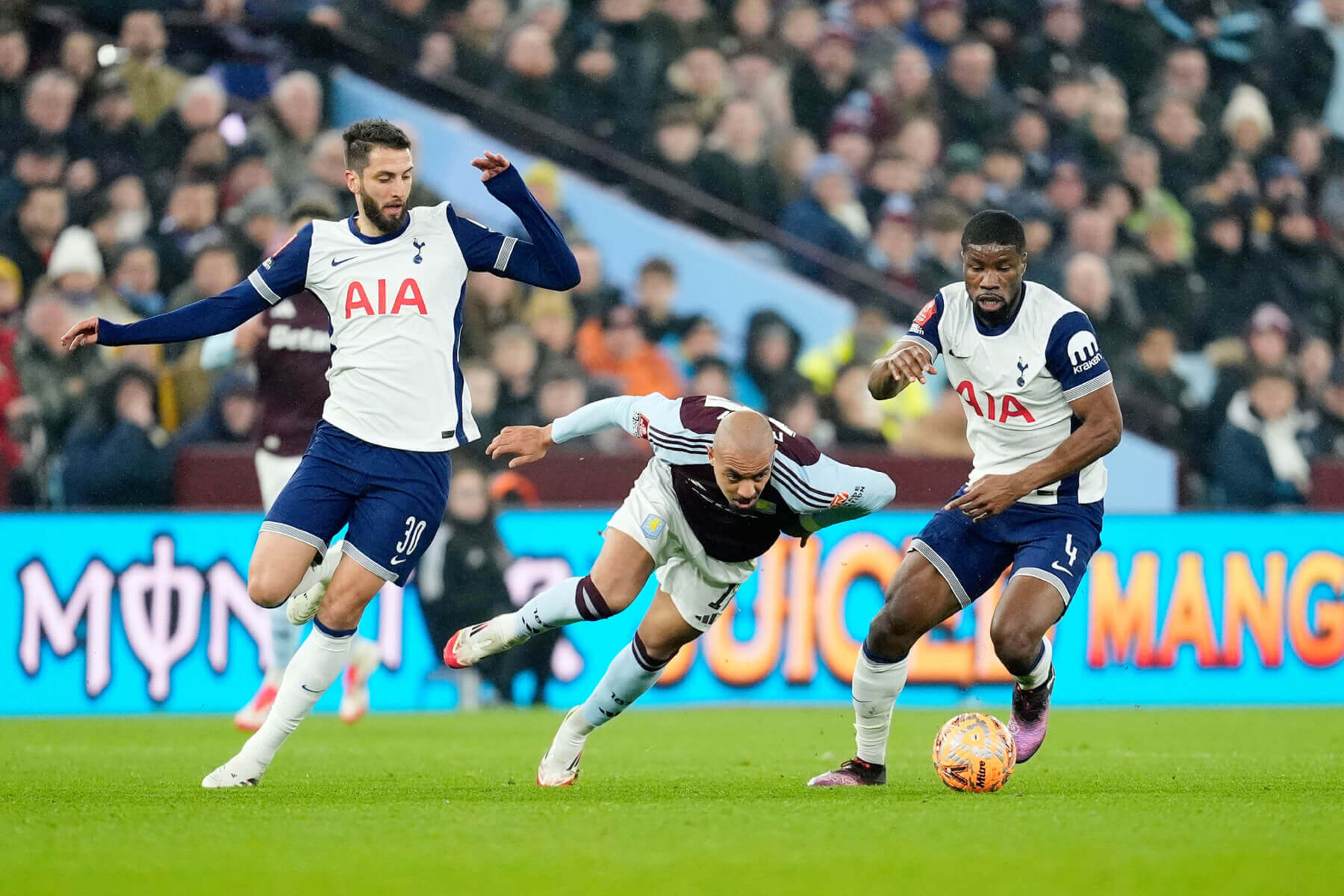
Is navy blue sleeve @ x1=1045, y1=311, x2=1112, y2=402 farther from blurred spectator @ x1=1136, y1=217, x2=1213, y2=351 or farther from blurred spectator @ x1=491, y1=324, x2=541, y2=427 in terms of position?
blurred spectator @ x1=1136, y1=217, x2=1213, y2=351

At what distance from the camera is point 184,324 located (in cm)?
700

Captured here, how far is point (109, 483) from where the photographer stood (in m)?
11.7

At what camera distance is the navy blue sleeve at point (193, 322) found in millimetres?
6973

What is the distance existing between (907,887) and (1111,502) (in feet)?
31.6

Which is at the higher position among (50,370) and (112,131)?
(112,131)

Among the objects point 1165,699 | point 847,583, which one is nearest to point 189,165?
point 847,583

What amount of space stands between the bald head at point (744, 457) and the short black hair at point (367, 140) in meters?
1.65

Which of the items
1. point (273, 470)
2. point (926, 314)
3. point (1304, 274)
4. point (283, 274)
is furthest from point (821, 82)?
point (283, 274)

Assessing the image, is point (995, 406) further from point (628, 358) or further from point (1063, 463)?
point (628, 358)

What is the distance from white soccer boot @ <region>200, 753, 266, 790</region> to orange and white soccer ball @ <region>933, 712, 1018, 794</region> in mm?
2565

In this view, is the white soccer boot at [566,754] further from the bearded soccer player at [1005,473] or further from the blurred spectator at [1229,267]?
the blurred spectator at [1229,267]

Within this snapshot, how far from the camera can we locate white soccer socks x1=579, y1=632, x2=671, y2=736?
7.32 meters

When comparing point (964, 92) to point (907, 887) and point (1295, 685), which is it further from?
point (907, 887)

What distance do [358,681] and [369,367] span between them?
383 centimetres
